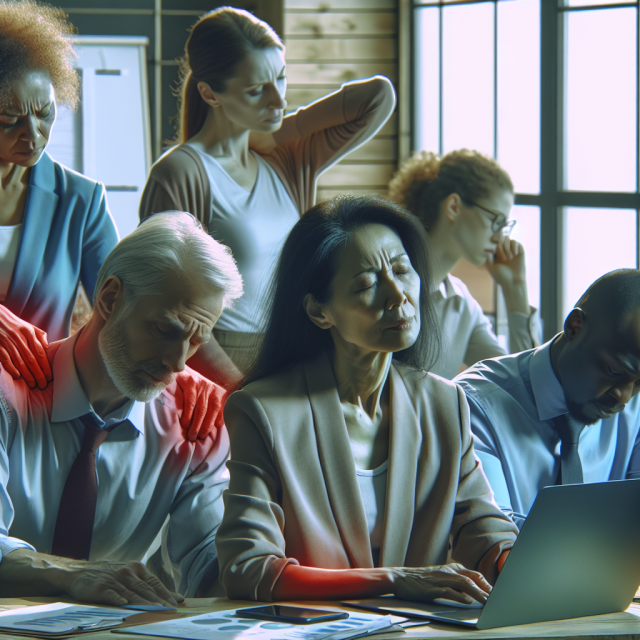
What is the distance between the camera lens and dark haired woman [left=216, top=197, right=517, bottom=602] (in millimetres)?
1506

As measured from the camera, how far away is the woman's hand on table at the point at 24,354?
71.6 inches

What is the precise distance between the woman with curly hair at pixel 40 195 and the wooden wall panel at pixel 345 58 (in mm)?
2470

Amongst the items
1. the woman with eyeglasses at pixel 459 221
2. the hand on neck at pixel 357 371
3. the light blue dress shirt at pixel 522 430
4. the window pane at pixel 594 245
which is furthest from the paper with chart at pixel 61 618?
the window pane at pixel 594 245

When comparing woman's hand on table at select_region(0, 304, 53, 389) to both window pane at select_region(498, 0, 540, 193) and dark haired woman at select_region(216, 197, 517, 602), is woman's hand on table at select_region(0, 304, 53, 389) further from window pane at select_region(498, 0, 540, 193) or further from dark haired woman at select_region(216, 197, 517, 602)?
window pane at select_region(498, 0, 540, 193)

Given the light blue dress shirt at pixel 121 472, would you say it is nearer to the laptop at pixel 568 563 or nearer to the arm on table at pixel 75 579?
the arm on table at pixel 75 579

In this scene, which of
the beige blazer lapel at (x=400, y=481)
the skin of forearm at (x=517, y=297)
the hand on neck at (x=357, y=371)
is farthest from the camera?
the skin of forearm at (x=517, y=297)

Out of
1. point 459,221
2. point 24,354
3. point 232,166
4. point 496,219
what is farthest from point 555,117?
point 24,354

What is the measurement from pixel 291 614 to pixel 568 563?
1.34ft

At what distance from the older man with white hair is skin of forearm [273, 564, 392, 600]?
310 mm

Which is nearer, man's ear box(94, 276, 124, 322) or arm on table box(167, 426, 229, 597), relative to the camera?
arm on table box(167, 426, 229, 597)

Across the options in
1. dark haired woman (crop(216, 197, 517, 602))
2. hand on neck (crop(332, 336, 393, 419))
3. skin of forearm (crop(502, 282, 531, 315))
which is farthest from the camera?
skin of forearm (crop(502, 282, 531, 315))

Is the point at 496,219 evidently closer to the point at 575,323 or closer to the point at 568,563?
the point at 575,323

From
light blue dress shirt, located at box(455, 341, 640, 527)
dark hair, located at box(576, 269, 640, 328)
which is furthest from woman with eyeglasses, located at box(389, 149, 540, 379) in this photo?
dark hair, located at box(576, 269, 640, 328)

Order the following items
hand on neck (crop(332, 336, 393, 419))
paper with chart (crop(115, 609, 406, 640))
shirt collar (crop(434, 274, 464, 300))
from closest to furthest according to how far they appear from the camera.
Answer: paper with chart (crop(115, 609, 406, 640)) < hand on neck (crop(332, 336, 393, 419)) < shirt collar (crop(434, 274, 464, 300))
